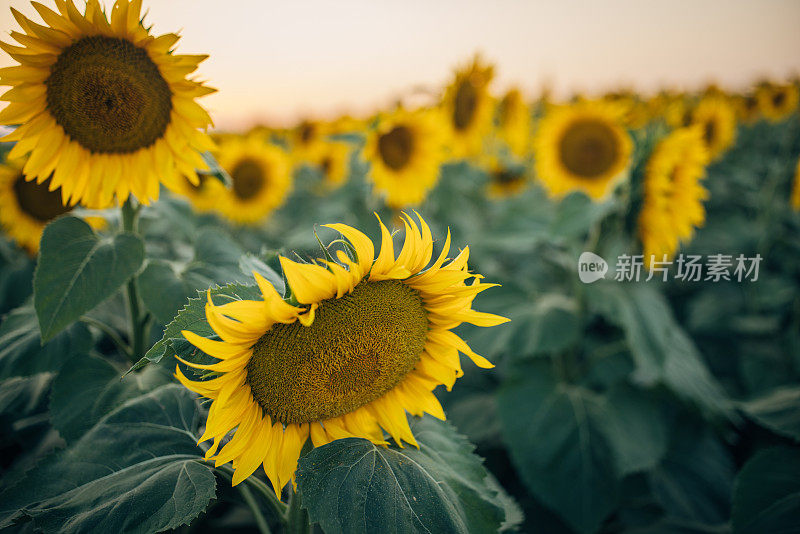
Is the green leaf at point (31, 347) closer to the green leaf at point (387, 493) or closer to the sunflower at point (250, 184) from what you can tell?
the green leaf at point (387, 493)

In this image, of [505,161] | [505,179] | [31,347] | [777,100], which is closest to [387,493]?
[31,347]

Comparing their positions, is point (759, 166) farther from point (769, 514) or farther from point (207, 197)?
point (207, 197)

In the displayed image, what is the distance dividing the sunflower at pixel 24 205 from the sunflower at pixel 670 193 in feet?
8.42

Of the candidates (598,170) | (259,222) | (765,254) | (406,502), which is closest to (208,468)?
(406,502)

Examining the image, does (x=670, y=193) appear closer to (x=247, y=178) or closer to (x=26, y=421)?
(x=26, y=421)

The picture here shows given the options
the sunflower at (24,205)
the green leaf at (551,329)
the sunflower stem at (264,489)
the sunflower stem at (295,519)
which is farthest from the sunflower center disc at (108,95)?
the green leaf at (551,329)

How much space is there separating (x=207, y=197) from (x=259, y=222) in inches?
23.3

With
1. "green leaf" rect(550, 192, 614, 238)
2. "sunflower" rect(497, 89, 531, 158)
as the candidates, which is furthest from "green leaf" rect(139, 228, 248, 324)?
"sunflower" rect(497, 89, 531, 158)

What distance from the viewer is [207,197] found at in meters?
4.34

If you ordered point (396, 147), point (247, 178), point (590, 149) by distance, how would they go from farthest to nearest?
point (247, 178) < point (590, 149) < point (396, 147)

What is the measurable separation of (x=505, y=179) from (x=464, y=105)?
1841mm

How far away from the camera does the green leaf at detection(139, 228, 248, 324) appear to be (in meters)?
1.24

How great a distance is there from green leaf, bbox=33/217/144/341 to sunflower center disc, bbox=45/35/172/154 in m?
0.22

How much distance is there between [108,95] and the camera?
46.1 inches
